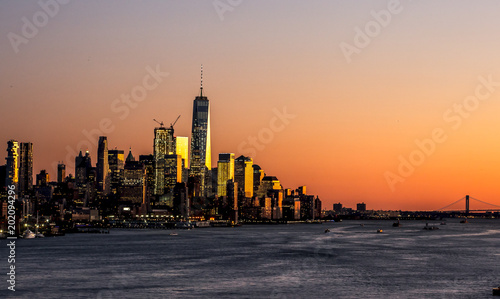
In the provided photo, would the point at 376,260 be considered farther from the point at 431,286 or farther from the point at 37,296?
the point at 37,296

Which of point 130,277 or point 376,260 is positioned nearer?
point 130,277

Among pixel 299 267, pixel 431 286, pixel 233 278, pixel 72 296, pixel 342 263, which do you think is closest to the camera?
pixel 72 296

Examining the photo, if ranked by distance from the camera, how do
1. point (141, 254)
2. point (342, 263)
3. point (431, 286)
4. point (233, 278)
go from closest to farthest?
point (431, 286)
point (233, 278)
point (342, 263)
point (141, 254)

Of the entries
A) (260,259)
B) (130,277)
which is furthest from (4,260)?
(260,259)

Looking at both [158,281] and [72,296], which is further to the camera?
[158,281]

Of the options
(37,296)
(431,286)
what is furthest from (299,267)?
(37,296)

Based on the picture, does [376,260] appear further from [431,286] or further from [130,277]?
[130,277]

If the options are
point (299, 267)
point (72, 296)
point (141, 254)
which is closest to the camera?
point (72, 296)

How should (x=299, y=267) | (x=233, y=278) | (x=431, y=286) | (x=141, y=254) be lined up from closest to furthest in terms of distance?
(x=431, y=286), (x=233, y=278), (x=299, y=267), (x=141, y=254)
